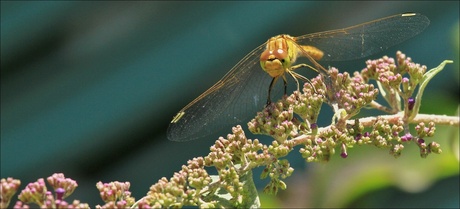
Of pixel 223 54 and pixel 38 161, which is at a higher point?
pixel 223 54

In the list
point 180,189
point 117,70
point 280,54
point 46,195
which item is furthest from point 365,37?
point 117,70

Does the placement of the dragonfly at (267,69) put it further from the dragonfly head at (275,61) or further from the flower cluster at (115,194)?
the flower cluster at (115,194)

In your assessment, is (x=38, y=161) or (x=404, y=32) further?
(x=38, y=161)

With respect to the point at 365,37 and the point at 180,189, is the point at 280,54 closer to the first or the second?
the point at 365,37

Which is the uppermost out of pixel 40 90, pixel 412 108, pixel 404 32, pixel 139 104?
pixel 40 90

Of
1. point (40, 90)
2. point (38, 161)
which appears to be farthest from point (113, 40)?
point (38, 161)

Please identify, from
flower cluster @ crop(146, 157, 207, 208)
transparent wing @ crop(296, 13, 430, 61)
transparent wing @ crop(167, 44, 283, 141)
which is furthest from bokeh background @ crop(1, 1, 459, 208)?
flower cluster @ crop(146, 157, 207, 208)

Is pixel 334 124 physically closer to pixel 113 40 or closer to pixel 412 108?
pixel 412 108
